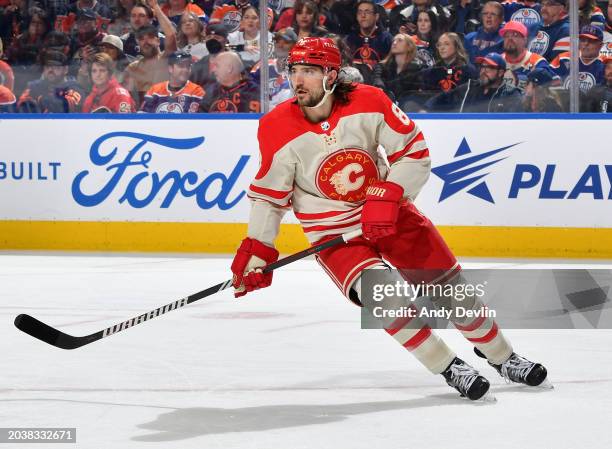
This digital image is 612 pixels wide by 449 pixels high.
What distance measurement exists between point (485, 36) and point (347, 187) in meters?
4.34

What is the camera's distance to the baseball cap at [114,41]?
8250 mm

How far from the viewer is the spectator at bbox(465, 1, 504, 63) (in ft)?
25.2

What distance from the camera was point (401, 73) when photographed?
7.77 m

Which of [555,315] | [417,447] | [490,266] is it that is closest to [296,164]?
[417,447]

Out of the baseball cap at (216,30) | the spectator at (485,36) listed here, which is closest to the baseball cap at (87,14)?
the baseball cap at (216,30)

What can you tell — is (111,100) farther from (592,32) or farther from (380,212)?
(380,212)

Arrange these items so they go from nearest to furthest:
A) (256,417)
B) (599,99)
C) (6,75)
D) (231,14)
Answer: (256,417) → (599,99) → (231,14) → (6,75)

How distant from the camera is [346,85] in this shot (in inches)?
143

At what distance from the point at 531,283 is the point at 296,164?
2.97m

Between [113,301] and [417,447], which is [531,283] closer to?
[113,301]

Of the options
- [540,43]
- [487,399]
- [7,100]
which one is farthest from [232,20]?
[487,399]

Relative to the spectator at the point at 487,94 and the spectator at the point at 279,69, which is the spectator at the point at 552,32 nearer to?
the spectator at the point at 487,94

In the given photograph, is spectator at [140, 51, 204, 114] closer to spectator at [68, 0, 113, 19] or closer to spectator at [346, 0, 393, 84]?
spectator at [68, 0, 113, 19]

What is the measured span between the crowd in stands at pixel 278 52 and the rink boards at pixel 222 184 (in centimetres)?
17
